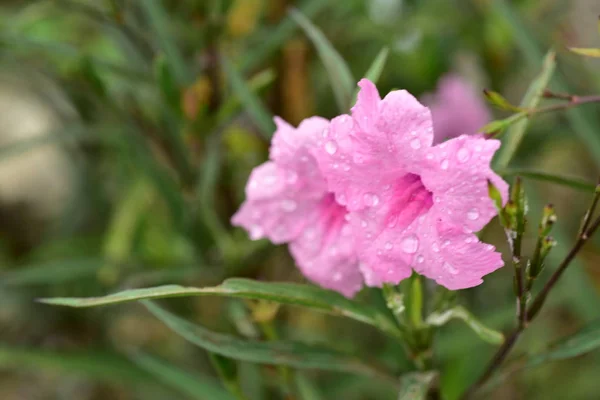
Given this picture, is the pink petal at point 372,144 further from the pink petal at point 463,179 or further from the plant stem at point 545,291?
the plant stem at point 545,291

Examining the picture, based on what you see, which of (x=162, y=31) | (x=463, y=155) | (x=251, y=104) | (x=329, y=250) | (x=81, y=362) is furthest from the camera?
(x=81, y=362)

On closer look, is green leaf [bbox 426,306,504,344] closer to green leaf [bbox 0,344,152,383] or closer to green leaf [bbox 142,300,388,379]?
green leaf [bbox 142,300,388,379]

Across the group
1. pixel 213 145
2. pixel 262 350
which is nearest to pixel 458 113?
pixel 213 145

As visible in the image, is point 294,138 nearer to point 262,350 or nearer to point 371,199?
point 371,199

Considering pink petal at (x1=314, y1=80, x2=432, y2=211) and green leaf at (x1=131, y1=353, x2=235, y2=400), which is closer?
pink petal at (x1=314, y1=80, x2=432, y2=211)

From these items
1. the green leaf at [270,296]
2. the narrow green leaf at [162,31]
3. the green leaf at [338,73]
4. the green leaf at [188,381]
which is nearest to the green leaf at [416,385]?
the green leaf at [270,296]

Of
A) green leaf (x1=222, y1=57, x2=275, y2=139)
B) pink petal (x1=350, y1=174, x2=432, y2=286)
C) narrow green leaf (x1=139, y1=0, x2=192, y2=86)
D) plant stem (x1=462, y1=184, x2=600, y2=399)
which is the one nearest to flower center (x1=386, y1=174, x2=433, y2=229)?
pink petal (x1=350, y1=174, x2=432, y2=286)
